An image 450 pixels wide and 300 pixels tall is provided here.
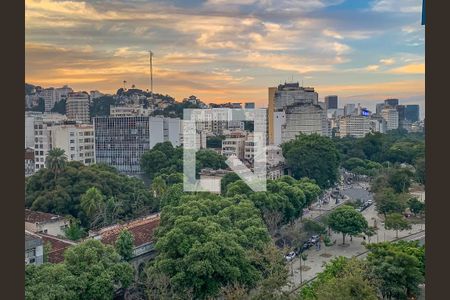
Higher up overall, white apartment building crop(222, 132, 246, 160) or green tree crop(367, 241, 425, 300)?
white apartment building crop(222, 132, 246, 160)

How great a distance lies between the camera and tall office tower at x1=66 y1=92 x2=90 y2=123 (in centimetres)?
3112

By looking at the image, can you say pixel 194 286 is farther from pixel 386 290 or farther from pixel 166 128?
pixel 166 128

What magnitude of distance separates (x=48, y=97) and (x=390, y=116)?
28127mm

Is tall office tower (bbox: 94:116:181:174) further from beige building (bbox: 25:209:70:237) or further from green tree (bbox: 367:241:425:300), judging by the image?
green tree (bbox: 367:241:425:300)

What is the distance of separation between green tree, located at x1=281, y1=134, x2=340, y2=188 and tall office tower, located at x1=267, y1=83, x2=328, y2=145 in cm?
489

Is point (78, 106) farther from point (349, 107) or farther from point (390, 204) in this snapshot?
point (349, 107)

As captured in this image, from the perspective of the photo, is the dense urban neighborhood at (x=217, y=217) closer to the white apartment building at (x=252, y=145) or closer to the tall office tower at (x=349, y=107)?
the white apartment building at (x=252, y=145)

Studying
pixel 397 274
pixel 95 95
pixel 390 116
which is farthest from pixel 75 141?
pixel 390 116

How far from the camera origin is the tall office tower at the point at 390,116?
4044cm

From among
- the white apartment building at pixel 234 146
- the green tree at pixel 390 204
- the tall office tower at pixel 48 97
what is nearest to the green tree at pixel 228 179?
the green tree at pixel 390 204

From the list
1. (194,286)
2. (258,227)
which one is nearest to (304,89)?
(258,227)

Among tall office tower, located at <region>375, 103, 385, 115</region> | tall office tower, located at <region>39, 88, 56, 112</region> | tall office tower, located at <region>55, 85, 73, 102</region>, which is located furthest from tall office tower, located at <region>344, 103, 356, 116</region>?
tall office tower, located at <region>39, 88, 56, 112</region>

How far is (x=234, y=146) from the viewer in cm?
1902

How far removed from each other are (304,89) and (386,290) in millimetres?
22220
